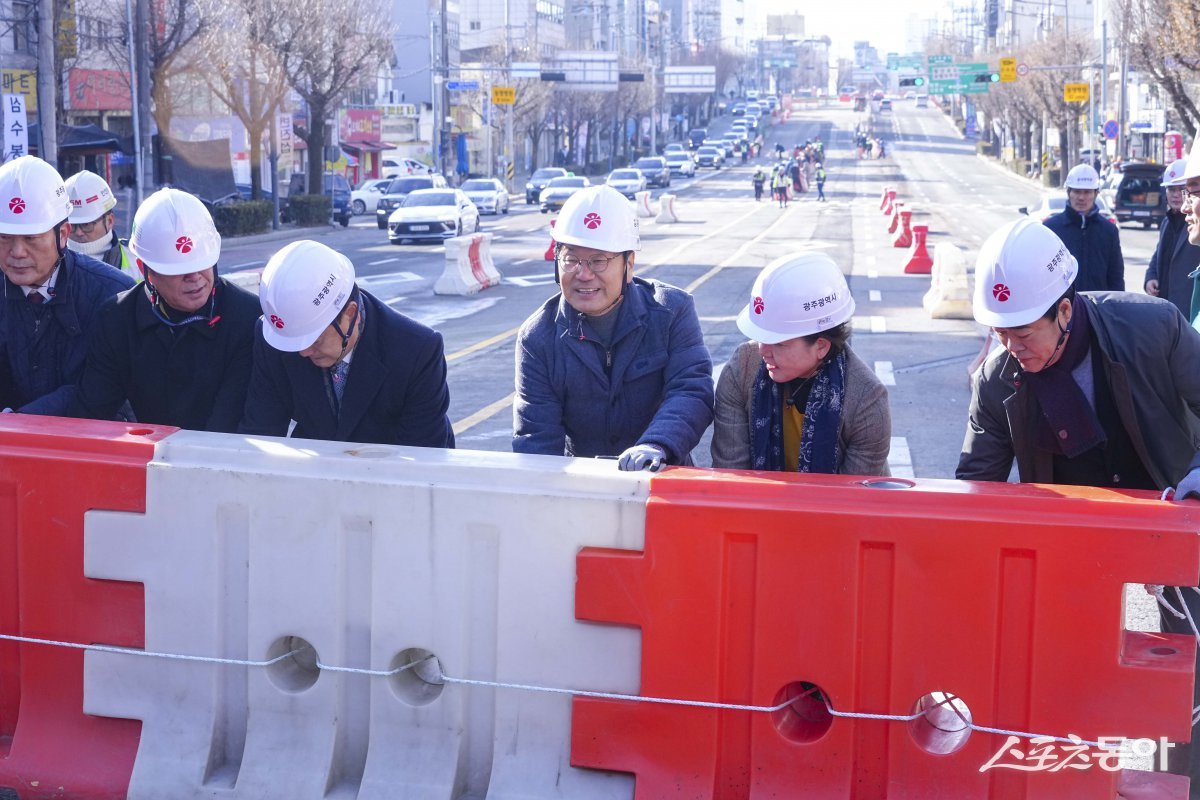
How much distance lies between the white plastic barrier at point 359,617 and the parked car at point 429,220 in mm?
Result: 30894

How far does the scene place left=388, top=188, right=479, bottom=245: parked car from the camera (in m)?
34.6

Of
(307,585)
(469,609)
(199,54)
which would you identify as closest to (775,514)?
(469,609)

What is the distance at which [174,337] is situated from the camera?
4.95 meters

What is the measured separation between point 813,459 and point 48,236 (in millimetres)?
2974

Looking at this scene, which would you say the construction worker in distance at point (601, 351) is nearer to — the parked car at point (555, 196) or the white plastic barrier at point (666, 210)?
the white plastic barrier at point (666, 210)

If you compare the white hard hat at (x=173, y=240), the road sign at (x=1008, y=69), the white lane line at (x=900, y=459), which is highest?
the road sign at (x=1008, y=69)

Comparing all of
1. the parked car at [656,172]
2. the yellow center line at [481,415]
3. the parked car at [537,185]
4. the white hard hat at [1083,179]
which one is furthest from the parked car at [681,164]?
the white hard hat at [1083,179]

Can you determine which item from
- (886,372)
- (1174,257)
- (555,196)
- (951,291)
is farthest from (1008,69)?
(1174,257)

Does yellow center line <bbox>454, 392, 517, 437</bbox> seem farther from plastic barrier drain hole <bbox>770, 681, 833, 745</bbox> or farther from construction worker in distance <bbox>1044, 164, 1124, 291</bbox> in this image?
plastic barrier drain hole <bbox>770, 681, 833, 745</bbox>

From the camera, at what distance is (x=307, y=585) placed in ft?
12.8

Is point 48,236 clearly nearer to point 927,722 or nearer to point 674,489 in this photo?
point 674,489

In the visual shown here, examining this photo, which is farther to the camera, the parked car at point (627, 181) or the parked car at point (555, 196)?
the parked car at point (627, 181)

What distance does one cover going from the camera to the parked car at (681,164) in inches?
3339

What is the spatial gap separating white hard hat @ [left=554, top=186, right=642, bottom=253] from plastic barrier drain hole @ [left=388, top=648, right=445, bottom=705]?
144 centimetres
